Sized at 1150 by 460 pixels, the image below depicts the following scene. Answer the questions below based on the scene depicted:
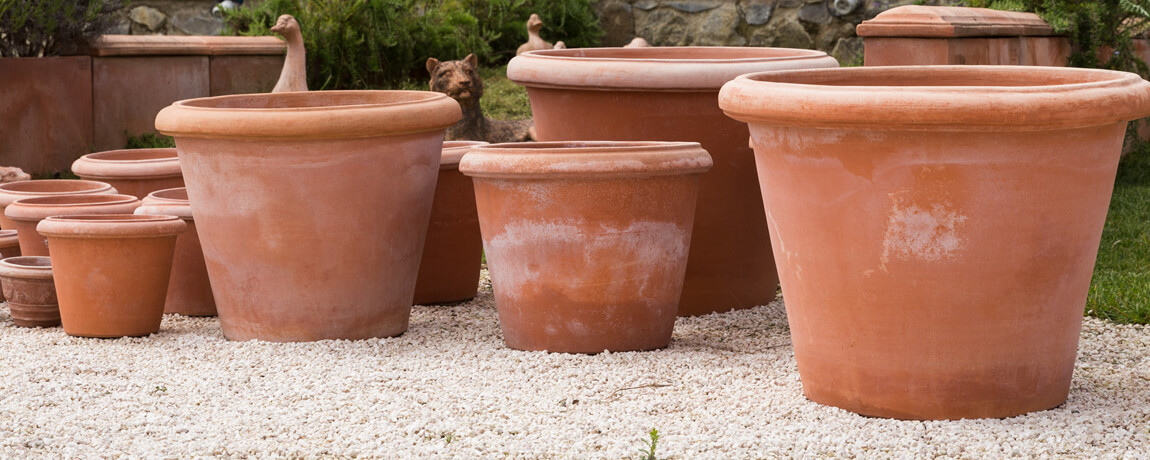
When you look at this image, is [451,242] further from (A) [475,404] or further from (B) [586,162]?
(A) [475,404]

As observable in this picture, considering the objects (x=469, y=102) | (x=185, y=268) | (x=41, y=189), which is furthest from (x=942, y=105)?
(x=469, y=102)

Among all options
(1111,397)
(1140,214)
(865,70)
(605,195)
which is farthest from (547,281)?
(1140,214)

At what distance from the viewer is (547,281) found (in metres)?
3.29

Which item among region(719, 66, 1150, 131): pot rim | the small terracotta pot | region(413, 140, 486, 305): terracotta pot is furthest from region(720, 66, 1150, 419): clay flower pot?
the small terracotta pot

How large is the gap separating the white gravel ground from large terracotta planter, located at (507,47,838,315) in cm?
27

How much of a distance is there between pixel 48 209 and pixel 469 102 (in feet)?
9.11

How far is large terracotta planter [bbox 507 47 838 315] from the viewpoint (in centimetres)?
359

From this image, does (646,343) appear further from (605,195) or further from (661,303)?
(605,195)

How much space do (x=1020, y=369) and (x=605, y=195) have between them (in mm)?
1140

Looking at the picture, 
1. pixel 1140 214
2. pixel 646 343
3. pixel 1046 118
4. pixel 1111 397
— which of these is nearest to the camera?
pixel 1046 118

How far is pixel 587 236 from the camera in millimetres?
3227

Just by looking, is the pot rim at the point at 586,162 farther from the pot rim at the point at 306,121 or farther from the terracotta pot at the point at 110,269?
the terracotta pot at the point at 110,269

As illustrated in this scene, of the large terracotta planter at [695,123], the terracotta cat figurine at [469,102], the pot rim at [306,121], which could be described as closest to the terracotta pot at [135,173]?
the pot rim at [306,121]

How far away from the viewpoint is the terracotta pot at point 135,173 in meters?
4.36
